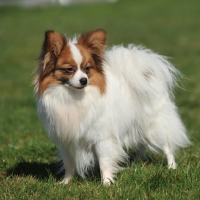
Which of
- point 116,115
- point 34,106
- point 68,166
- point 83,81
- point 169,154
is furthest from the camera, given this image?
point 34,106

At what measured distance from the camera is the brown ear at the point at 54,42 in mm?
4926

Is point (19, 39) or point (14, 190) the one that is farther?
point (19, 39)

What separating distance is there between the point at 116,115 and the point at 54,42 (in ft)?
3.45

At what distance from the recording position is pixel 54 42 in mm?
4941

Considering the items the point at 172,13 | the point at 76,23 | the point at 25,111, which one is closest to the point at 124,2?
the point at 172,13

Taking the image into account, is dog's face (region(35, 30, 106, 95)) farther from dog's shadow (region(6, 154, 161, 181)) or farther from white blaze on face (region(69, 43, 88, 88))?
dog's shadow (region(6, 154, 161, 181))

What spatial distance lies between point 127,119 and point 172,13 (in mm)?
21074

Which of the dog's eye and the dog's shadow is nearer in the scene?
the dog's eye

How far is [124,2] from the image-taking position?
33000mm

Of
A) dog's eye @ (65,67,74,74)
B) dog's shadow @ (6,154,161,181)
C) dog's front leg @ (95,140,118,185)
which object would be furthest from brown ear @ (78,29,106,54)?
dog's shadow @ (6,154,161,181)

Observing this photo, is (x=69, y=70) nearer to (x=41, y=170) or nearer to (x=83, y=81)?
(x=83, y=81)

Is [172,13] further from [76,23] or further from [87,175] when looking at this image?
[87,175]

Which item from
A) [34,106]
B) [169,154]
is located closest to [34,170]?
[169,154]

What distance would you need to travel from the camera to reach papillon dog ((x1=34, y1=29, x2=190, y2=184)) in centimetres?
499
